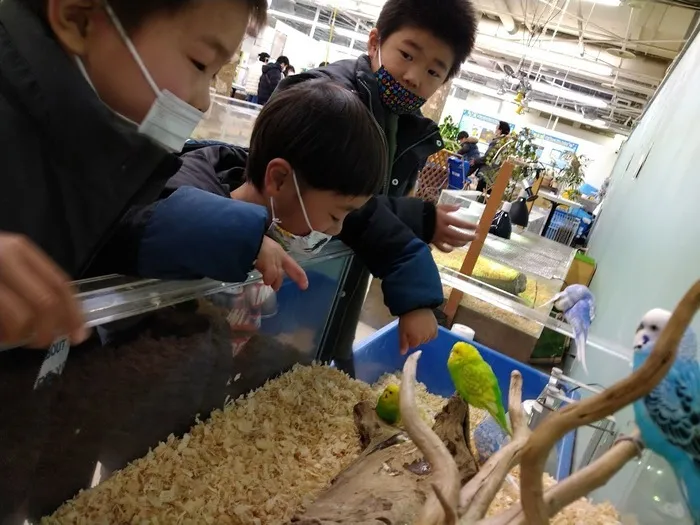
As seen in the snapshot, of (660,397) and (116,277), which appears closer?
(660,397)

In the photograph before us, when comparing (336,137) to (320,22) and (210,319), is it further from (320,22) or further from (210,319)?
(320,22)

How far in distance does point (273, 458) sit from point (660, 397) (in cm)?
67

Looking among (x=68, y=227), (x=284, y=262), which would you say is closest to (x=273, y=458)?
(x=284, y=262)

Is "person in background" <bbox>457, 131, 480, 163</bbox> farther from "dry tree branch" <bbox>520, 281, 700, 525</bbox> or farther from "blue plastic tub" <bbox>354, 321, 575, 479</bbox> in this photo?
"dry tree branch" <bbox>520, 281, 700, 525</bbox>

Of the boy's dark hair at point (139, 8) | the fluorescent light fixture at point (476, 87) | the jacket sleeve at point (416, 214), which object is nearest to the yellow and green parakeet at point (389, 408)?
the jacket sleeve at point (416, 214)

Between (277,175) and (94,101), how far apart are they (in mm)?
397

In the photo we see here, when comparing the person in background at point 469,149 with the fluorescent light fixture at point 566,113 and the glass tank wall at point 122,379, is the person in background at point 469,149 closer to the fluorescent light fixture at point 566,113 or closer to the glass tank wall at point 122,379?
the glass tank wall at point 122,379

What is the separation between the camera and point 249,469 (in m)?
0.90

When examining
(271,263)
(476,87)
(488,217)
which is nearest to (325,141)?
(271,263)

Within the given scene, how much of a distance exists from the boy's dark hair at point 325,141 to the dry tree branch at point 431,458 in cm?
35

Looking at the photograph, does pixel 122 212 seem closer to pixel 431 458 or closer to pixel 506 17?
pixel 431 458

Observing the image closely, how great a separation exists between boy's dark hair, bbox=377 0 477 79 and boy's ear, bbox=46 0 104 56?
803 mm

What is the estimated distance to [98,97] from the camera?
0.54 metres

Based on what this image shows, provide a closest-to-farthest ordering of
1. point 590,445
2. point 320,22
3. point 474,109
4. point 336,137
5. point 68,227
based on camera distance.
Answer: point 68,227 → point 336,137 → point 590,445 → point 320,22 → point 474,109
